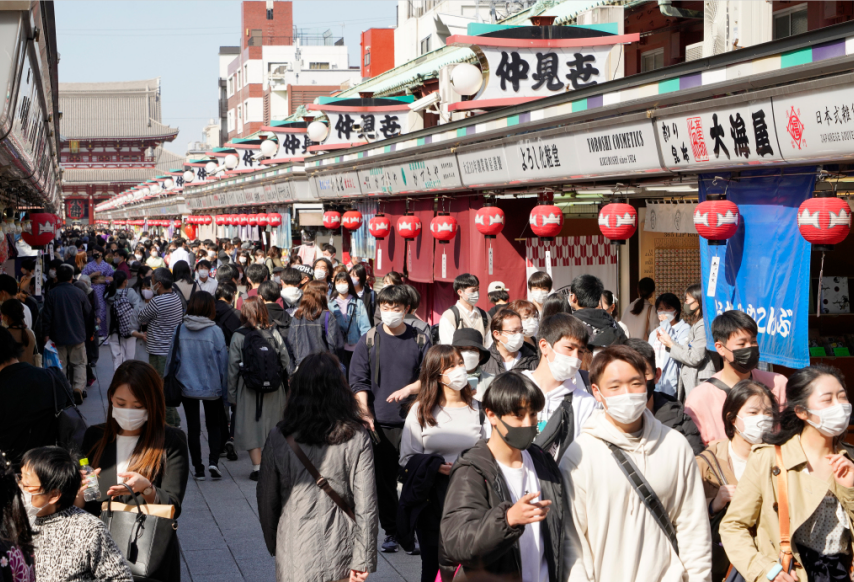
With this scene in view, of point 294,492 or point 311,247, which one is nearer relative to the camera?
point 294,492

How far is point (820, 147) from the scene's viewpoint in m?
5.57

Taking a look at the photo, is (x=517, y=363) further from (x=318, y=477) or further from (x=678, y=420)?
(x=318, y=477)

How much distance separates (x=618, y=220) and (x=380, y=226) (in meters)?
6.79

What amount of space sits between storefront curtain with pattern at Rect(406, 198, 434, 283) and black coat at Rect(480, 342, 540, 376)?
6.43m

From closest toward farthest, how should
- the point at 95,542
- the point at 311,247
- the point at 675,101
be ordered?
the point at 95,542, the point at 675,101, the point at 311,247

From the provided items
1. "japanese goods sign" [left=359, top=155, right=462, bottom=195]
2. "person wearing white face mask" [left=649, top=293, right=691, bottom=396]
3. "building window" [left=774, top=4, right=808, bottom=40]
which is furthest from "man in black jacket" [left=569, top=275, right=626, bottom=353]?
"building window" [left=774, top=4, right=808, bottom=40]

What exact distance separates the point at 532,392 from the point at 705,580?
1.00 metres

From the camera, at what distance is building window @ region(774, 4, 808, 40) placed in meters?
10.5

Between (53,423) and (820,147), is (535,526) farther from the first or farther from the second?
(820,147)

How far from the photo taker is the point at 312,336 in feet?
27.2

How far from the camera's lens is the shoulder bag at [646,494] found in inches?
129

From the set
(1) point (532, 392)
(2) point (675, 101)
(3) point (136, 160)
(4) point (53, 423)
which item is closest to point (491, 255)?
(2) point (675, 101)

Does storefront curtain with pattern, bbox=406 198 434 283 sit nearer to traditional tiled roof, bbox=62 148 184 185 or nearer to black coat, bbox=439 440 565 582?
Answer: black coat, bbox=439 440 565 582

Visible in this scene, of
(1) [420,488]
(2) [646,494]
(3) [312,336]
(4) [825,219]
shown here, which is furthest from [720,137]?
(3) [312,336]
